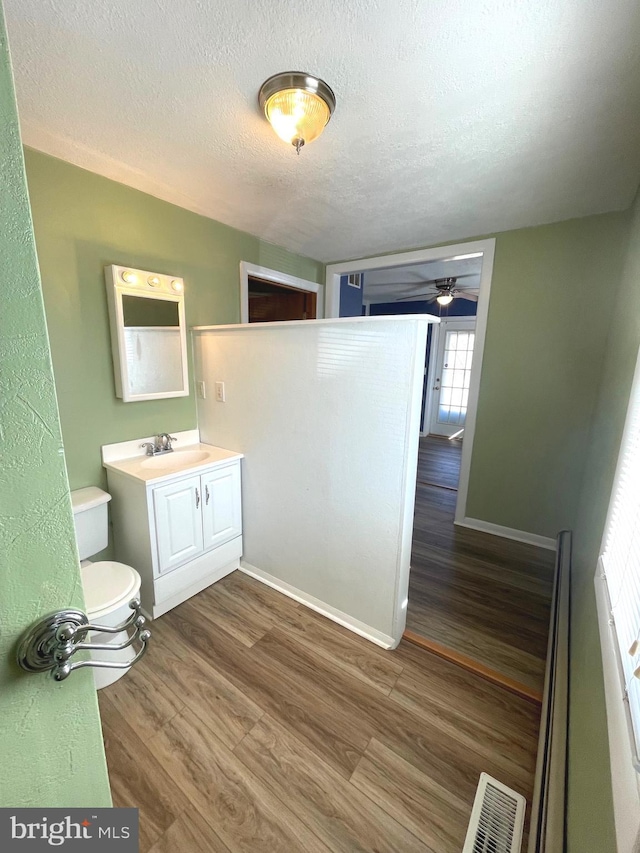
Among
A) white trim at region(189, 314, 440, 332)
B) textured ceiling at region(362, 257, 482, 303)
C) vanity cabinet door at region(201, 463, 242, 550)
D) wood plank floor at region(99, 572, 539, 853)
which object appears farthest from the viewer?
textured ceiling at region(362, 257, 482, 303)

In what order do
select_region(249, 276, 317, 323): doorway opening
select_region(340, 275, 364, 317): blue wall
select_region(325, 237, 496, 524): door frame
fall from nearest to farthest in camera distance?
select_region(325, 237, 496, 524): door frame
select_region(249, 276, 317, 323): doorway opening
select_region(340, 275, 364, 317): blue wall

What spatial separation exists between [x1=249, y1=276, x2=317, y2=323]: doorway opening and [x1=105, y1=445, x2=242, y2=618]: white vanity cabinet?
1.98 metres

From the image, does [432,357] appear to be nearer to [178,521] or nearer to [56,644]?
[178,521]

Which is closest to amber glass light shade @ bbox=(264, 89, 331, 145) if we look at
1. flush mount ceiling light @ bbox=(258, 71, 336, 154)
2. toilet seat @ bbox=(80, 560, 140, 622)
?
flush mount ceiling light @ bbox=(258, 71, 336, 154)

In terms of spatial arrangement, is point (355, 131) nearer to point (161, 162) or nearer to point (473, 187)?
point (473, 187)

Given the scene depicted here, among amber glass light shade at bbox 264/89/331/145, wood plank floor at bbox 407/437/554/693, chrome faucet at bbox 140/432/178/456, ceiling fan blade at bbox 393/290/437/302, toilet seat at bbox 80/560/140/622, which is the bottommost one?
wood plank floor at bbox 407/437/554/693

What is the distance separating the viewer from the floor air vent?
1087 millimetres

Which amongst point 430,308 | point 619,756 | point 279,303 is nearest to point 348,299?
point 279,303

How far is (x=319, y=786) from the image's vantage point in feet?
4.07

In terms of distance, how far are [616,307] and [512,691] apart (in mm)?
2367

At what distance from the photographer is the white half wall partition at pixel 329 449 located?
64.1 inches

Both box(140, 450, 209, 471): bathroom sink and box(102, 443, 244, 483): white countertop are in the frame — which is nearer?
box(102, 443, 244, 483): white countertop

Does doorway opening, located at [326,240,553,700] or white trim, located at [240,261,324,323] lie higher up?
white trim, located at [240,261,324,323]

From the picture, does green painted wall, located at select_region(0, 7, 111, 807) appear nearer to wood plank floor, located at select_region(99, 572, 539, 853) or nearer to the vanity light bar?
A: wood plank floor, located at select_region(99, 572, 539, 853)
